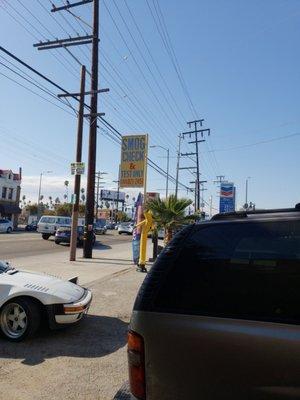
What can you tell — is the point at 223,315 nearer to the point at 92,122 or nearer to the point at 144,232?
the point at 144,232

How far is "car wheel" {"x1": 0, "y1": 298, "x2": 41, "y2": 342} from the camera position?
626 cm

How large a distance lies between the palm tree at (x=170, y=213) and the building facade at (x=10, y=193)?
48542 millimetres

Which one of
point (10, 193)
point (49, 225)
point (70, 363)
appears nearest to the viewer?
point (70, 363)

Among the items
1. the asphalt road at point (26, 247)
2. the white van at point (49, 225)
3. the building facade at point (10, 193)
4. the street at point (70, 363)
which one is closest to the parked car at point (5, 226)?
the asphalt road at point (26, 247)

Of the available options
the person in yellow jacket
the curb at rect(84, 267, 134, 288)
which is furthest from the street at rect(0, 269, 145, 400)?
the person in yellow jacket

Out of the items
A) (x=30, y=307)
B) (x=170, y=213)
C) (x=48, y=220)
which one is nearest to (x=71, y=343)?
(x=30, y=307)

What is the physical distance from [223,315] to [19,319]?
14.9 feet

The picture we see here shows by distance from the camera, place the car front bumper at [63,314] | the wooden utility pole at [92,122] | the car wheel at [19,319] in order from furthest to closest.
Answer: the wooden utility pole at [92,122]
the car front bumper at [63,314]
the car wheel at [19,319]

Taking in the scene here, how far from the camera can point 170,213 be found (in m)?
20.1

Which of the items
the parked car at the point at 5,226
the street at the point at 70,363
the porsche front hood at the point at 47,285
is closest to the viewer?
the street at the point at 70,363

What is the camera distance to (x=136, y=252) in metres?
18.2

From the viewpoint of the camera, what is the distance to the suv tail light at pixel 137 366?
2.47 metres

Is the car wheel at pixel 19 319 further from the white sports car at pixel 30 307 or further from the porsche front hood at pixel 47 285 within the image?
the porsche front hood at pixel 47 285

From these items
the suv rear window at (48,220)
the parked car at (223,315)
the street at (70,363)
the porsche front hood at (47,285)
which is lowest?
the street at (70,363)
